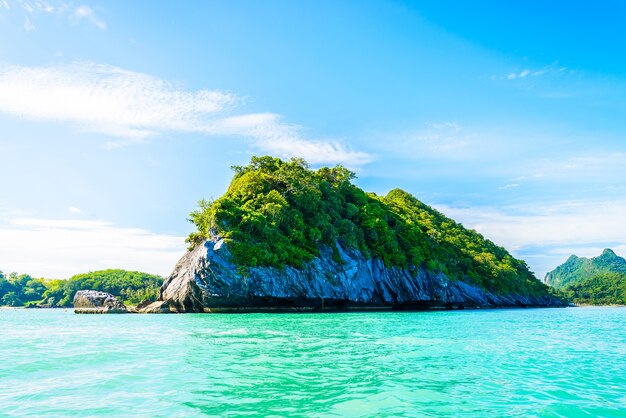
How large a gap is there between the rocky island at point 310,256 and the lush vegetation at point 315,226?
0.14 metres

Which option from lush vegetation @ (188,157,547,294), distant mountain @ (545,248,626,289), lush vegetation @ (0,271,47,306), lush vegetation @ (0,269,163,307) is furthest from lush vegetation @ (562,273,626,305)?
lush vegetation @ (0,271,47,306)

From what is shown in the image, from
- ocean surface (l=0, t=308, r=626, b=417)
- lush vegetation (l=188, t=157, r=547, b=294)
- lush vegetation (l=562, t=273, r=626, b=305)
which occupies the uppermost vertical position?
lush vegetation (l=188, t=157, r=547, b=294)

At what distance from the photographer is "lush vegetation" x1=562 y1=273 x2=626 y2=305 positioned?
109m

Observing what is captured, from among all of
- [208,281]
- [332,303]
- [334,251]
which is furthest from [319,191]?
[208,281]

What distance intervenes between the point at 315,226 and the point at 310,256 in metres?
5.27

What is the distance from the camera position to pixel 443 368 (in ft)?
35.5

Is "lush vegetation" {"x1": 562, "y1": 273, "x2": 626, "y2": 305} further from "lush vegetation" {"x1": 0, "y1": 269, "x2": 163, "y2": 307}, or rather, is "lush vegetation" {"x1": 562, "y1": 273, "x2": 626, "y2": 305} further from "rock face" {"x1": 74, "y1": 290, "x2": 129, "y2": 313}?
"rock face" {"x1": 74, "y1": 290, "x2": 129, "y2": 313}

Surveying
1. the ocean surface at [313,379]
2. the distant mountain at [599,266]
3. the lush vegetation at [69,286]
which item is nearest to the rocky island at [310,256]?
the ocean surface at [313,379]

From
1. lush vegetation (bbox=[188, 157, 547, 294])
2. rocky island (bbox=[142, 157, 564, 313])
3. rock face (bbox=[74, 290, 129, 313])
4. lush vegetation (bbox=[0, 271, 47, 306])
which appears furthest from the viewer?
lush vegetation (bbox=[0, 271, 47, 306])

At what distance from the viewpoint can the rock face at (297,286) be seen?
137ft

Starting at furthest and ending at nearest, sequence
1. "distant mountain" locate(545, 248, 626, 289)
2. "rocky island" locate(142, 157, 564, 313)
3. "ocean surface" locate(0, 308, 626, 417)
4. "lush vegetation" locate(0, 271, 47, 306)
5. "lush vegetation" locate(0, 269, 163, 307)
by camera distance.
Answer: "distant mountain" locate(545, 248, 626, 289), "lush vegetation" locate(0, 271, 47, 306), "lush vegetation" locate(0, 269, 163, 307), "rocky island" locate(142, 157, 564, 313), "ocean surface" locate(0, 308, 626, 417)

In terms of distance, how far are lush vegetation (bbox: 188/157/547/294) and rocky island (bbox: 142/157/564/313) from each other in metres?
0.14

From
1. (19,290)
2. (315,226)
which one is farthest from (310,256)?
(19,290)

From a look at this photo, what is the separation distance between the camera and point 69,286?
10312 centimetres
